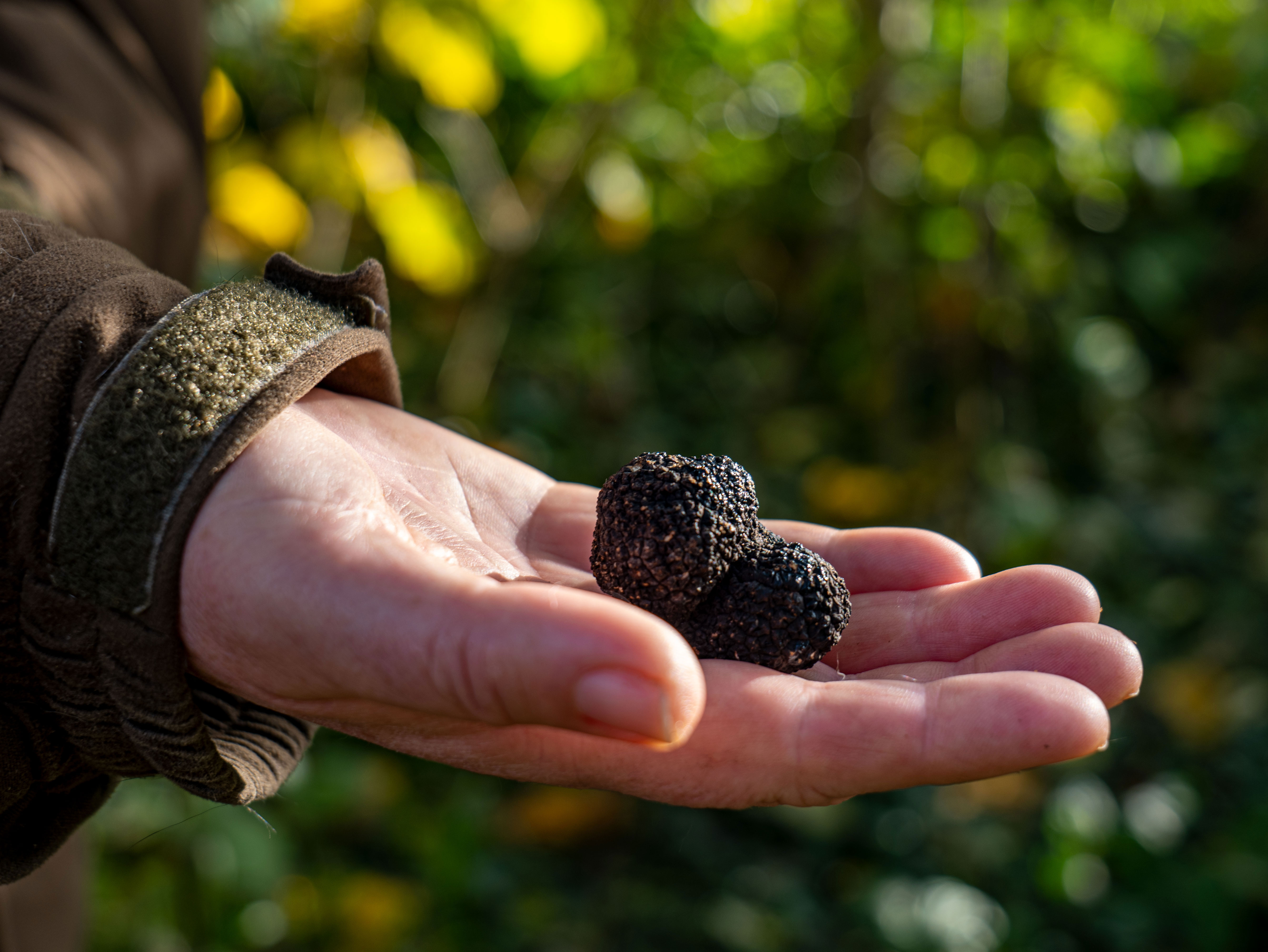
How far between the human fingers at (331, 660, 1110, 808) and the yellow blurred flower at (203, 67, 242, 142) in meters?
2.20

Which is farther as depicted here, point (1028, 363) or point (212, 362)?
point (1028, 363)

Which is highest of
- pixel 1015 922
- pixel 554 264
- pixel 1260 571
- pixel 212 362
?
pixel 212 362

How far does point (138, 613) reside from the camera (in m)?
1.30

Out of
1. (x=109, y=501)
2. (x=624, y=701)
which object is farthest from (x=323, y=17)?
(x=624, y=701)

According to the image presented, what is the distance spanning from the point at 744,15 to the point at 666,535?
2.52m

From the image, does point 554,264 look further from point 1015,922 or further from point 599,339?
point 1015,922

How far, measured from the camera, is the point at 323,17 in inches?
109

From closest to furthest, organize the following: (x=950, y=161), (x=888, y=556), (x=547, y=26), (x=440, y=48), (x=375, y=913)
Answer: (x=888, y=556) < (x=547, y=26) < (x=440, y=48) < (x=375, y=913) < (x=950, y=161)

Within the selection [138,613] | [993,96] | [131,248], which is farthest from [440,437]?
[993,96]

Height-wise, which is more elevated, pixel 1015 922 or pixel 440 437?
pixel 440 437

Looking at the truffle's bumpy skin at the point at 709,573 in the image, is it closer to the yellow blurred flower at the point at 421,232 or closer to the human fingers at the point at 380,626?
the human fingers at the point at 380,626

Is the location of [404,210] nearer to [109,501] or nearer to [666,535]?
[666,535]

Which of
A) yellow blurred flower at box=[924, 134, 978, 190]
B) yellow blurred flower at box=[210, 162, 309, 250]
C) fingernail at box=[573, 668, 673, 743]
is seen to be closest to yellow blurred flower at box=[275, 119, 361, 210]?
yellow blurred flower at box=[210, 162, 309, 250]

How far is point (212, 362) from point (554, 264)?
8.89ft
